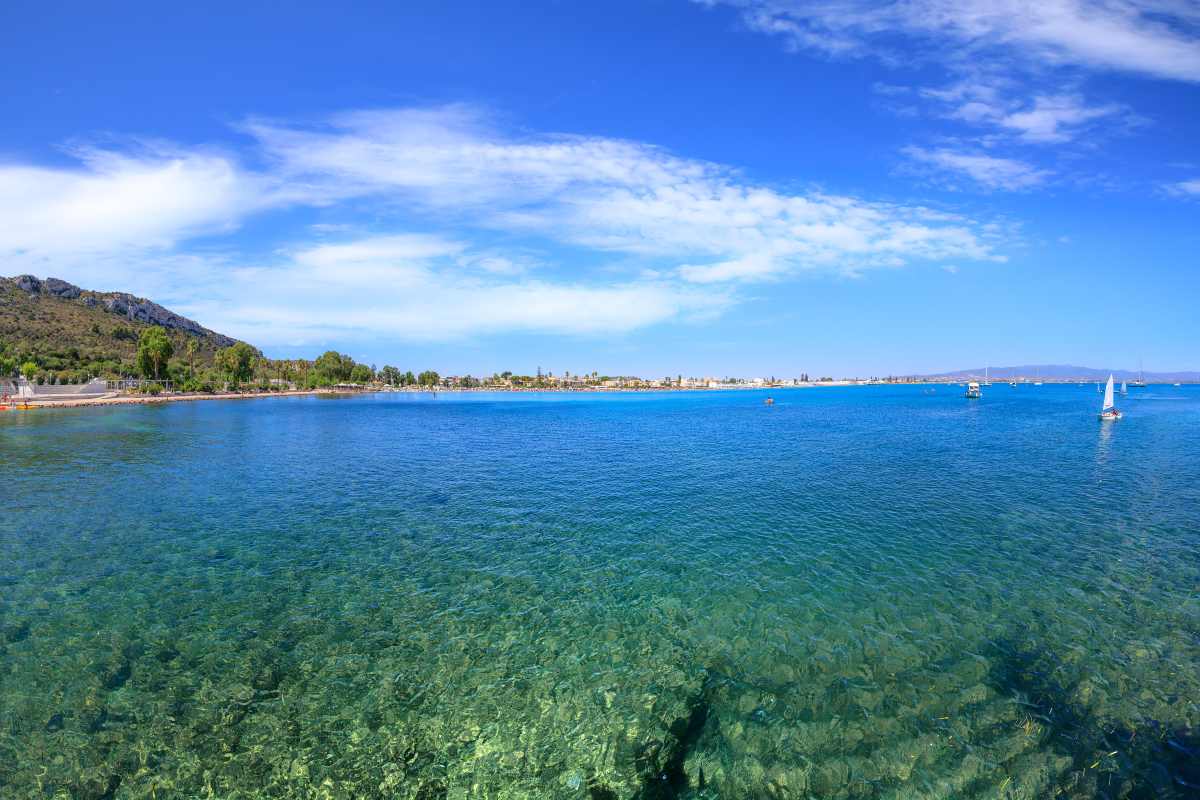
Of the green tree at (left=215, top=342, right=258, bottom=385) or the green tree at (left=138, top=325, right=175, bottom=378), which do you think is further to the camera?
the green tree at (left=215, top=342, right=258, bottom=385)

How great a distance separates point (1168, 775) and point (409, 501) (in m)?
28.4

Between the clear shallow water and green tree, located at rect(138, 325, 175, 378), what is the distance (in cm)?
14300

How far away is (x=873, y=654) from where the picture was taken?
1305cm

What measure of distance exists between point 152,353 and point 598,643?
17711 cm

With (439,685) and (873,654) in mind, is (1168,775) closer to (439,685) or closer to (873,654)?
(873,654)

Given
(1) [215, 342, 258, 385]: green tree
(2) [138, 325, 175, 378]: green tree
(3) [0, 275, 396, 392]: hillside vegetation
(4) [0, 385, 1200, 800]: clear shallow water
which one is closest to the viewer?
(4) [0, 385, 1200, 800]: clear shallow water

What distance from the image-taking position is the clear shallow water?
31.2ft

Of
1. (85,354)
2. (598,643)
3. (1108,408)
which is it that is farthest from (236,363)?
(1108,408)

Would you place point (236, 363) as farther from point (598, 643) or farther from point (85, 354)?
point (598, 643)

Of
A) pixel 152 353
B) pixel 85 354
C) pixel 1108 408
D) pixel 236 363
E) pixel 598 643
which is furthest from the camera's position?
pixel 236 363

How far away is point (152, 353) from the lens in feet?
467

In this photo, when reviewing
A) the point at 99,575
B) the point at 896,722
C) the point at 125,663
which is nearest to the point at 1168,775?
the point at 896,722

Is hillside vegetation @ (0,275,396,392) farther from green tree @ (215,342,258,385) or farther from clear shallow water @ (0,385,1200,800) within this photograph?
clear shallow water @ (0,385,1200,800)

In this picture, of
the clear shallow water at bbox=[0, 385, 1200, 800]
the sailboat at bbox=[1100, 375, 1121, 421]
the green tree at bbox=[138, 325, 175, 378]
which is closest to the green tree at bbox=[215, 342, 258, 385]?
the green tree at bbox=[138, 325, 175, 378]
